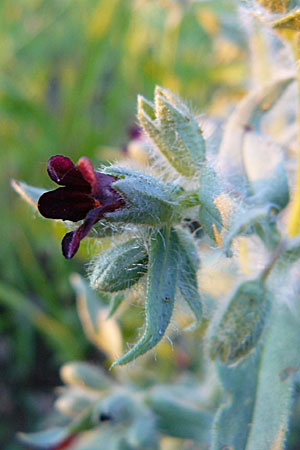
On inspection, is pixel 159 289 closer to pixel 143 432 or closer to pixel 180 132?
pixel 180 132

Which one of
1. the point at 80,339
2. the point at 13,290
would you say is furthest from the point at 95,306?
the point at 13,290

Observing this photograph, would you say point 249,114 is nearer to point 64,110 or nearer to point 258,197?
point 258,197

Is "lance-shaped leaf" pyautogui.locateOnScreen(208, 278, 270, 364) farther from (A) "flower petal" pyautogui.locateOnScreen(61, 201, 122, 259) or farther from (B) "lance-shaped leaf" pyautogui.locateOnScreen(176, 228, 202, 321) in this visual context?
(A) "flower petal" pyautogui.locateOnScreen(61, 201, 122, 259)

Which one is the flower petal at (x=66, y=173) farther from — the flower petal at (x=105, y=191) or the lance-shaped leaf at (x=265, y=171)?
the lance-shaped leaf at (x=265, y=171)

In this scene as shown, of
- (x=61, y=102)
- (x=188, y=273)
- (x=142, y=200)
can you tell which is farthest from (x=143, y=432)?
(x=61, y=102)

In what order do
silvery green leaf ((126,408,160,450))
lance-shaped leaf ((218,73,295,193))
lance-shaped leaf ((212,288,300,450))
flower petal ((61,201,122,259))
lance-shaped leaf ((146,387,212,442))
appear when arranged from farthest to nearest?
1. lance-shaped leaf ((146,387,212,442))
2. silvery green leaf ((126,408,160,450))
3. lance-shaped leaf ((218,73,295,193))
4. lance-shaped leaf ((212,288,300,450))
5. flower petal ((61,201,122,259))

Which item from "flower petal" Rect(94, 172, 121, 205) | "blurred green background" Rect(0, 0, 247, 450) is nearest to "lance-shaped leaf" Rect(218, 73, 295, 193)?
"flower petal" Rect(94, 172, 121, 205)
